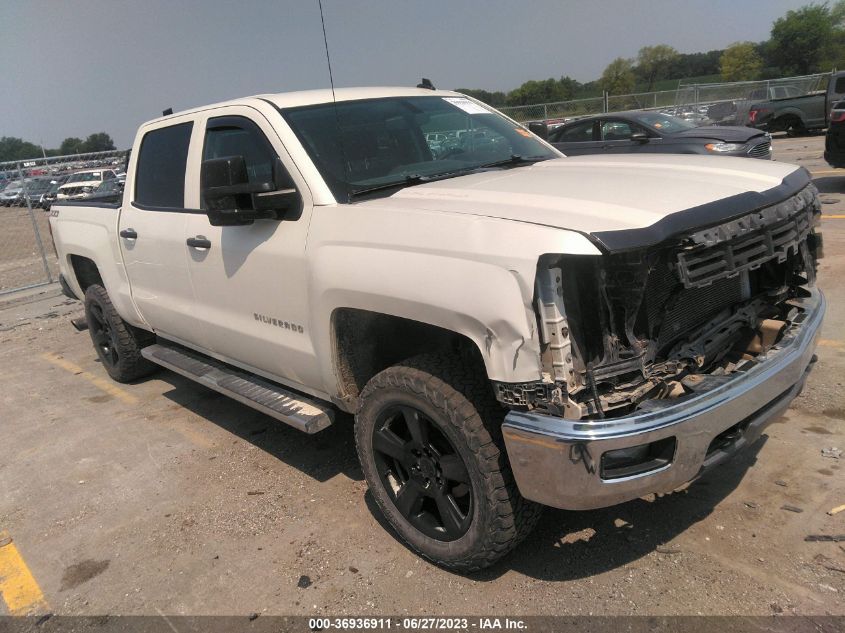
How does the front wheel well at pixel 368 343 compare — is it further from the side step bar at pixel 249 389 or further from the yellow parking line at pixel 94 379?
the yellow parking line at pixel 94 379

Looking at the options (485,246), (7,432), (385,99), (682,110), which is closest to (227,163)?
(385,99)

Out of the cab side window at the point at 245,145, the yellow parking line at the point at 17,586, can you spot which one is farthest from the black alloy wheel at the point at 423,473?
the yellow parking line at the point at 17,586

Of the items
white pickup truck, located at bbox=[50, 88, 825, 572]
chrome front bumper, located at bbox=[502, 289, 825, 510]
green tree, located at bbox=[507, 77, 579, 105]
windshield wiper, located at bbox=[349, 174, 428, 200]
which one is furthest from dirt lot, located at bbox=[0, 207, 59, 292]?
green tree, located at bbox=[507, 77, 579, 105]

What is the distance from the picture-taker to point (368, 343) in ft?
10.4

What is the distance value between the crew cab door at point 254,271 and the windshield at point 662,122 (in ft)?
30.7

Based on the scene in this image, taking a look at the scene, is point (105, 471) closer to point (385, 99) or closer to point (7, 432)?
point (7, 432)

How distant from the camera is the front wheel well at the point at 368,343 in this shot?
3.03 metres

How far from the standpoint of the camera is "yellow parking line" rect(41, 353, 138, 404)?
5637 mm

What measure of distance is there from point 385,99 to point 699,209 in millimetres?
2162

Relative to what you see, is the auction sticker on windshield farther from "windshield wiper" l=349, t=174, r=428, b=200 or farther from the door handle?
the door handle

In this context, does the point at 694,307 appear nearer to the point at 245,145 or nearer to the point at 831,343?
the point at 245,145

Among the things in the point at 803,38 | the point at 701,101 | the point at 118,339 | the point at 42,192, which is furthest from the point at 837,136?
the point at 803,38

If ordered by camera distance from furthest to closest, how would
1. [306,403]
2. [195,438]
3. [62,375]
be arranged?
[62,375]
[195,438]
[306,403]

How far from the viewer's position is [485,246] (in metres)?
2.36
